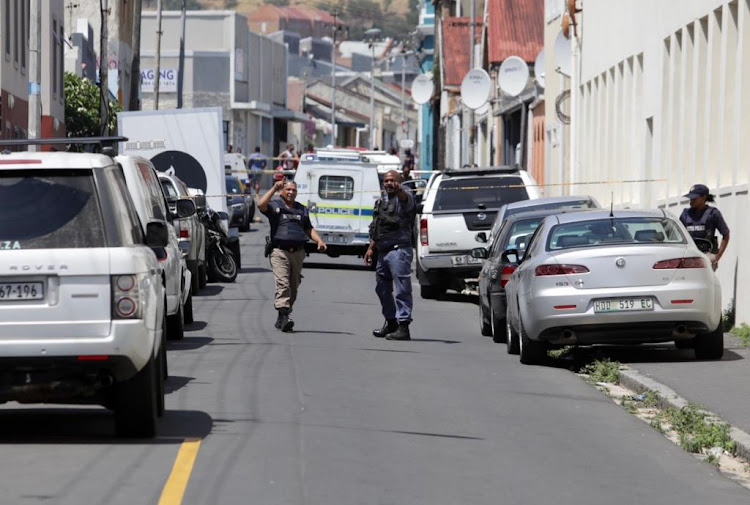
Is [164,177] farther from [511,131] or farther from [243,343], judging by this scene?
[511,131]

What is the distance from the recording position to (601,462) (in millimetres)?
10234

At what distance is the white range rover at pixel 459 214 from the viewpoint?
→ 25.8m

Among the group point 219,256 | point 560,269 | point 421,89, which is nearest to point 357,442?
point 560,269

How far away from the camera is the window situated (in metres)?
33.8

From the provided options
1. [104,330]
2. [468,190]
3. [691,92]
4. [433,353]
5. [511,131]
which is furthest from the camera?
[511,131]

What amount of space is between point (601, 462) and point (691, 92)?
15.2m

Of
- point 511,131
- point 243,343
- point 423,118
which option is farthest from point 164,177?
point 423,118

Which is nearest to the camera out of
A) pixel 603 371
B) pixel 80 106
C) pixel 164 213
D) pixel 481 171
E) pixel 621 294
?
pixel 603 371

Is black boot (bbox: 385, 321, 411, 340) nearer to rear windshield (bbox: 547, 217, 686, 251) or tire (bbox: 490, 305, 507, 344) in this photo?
tire (bbox: 490, 305, 507, 344)

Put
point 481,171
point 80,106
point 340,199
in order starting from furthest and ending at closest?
point 80,106 < point 340,199 < point 481,171

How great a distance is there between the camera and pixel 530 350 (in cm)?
1611

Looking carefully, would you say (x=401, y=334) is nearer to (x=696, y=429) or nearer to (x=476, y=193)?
(x=476, y=193)

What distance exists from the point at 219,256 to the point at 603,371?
14525mm

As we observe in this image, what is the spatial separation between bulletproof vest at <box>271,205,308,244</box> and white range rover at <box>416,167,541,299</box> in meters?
6.48
